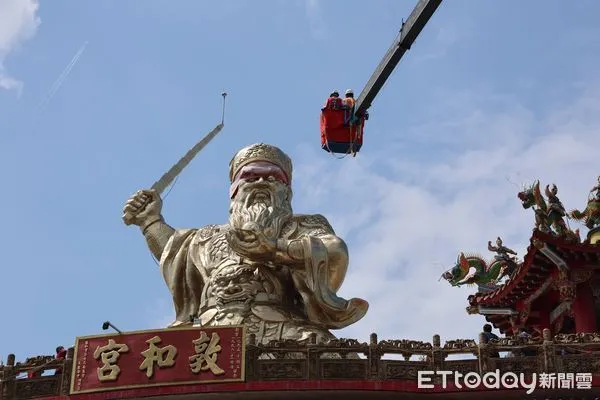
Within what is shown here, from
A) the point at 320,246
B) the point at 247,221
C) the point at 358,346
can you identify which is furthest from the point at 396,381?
the point at 247,221

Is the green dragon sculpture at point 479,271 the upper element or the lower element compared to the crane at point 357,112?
lower

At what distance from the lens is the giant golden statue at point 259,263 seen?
44.3 ft

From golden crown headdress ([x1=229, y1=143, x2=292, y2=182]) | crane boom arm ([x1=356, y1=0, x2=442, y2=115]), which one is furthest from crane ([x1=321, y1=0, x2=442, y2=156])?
golden crown headdress ([x1=229, y1=143, x2=292, y2=182])

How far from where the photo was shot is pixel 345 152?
1758cm

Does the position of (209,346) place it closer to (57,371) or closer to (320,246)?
(57,371)

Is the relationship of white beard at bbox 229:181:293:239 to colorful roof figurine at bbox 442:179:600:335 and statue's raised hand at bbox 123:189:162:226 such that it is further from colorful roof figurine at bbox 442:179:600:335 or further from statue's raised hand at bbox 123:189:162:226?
colorful roof figurine at bbox 442:179:600:335

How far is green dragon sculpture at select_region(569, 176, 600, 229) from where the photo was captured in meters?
Answer: 18.0

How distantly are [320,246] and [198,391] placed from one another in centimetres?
324

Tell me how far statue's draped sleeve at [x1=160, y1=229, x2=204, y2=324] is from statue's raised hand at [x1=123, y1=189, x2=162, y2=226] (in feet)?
2.08

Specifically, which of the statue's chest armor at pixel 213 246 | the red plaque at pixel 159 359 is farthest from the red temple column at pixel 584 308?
the red plaque at pixel 159 359

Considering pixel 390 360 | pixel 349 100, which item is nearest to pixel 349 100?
pixel 349 100

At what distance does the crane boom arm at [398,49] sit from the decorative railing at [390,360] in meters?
6.65

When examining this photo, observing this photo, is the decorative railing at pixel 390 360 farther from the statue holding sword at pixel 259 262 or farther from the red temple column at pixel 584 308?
the red temple column at pixel 584 308

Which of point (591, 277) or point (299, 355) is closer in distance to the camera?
point (299, 355)
